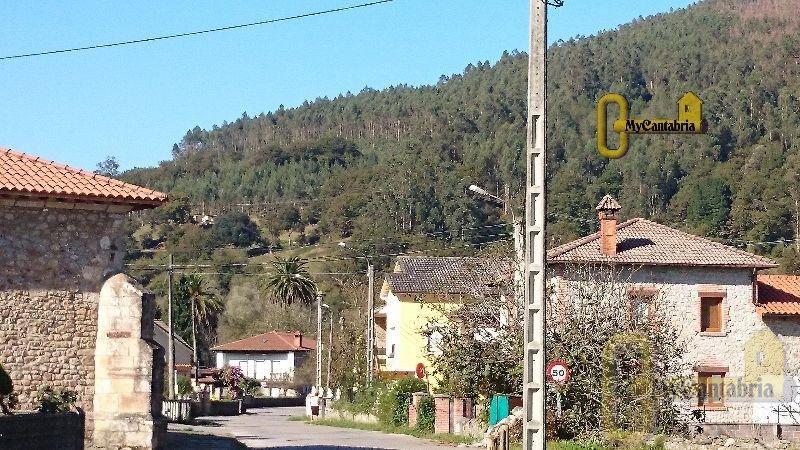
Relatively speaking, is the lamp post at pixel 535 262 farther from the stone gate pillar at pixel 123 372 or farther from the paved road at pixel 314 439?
the paved road at pixel 314 439

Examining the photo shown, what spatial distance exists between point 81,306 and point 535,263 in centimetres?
1067

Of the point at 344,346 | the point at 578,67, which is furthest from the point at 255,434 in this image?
the point at 578,67

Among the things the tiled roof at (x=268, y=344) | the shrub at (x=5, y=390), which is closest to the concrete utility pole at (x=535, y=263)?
the shrub at (x=5, y=390)

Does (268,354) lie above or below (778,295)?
below

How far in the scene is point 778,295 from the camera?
4856 centimetres

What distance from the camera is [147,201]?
22.6 meters

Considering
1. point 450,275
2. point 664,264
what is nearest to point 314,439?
point 450,275

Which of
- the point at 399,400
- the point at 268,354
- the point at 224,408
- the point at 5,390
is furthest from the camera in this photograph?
the point at 268,354

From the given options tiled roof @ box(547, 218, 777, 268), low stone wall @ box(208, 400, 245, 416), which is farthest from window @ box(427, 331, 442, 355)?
low stone wall @ box(208, 400, 245, 416)

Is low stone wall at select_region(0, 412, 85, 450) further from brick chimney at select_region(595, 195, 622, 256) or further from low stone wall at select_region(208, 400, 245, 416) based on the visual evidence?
low stone wall at select_region(208, 400, 245, 416)

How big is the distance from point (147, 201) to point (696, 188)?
84122 mm

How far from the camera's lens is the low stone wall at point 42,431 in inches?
724

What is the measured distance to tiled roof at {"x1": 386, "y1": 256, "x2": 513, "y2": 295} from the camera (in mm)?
36281

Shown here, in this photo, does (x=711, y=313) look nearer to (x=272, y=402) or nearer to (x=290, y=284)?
(x=272, y=402)
